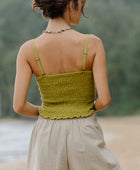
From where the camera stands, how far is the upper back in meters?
1.45

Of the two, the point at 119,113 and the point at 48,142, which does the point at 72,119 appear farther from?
the point at 119,113

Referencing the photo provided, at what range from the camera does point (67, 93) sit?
148cm

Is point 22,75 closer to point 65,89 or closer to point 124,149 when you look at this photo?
point 65,89

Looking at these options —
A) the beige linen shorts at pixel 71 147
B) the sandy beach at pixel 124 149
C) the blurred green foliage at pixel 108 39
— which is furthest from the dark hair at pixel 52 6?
the blurred green foliage at pixel 108 39

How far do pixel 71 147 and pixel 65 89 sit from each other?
24 centimetres

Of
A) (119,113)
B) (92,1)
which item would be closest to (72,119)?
(119,113)

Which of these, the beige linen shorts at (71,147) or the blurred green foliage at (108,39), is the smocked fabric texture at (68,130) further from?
the blurred green foliage at (108,39)

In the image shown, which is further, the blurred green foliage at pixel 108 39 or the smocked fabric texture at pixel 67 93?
the blurred green foliage at pixel 108 39

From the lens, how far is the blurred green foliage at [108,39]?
15.2 metres

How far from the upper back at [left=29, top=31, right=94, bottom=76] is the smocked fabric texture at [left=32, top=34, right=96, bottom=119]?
0.02m

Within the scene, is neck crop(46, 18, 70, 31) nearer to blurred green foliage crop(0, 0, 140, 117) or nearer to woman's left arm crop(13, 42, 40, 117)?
woman's left arm crop(13, 42, 40, 117)

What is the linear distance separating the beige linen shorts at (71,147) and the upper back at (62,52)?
0.22 m

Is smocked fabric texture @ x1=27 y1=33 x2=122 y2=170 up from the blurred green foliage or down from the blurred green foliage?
up

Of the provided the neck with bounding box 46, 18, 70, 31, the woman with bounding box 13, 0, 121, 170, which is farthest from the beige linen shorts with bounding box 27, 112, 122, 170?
the neck with bounding box 46, 18, 70, 31
